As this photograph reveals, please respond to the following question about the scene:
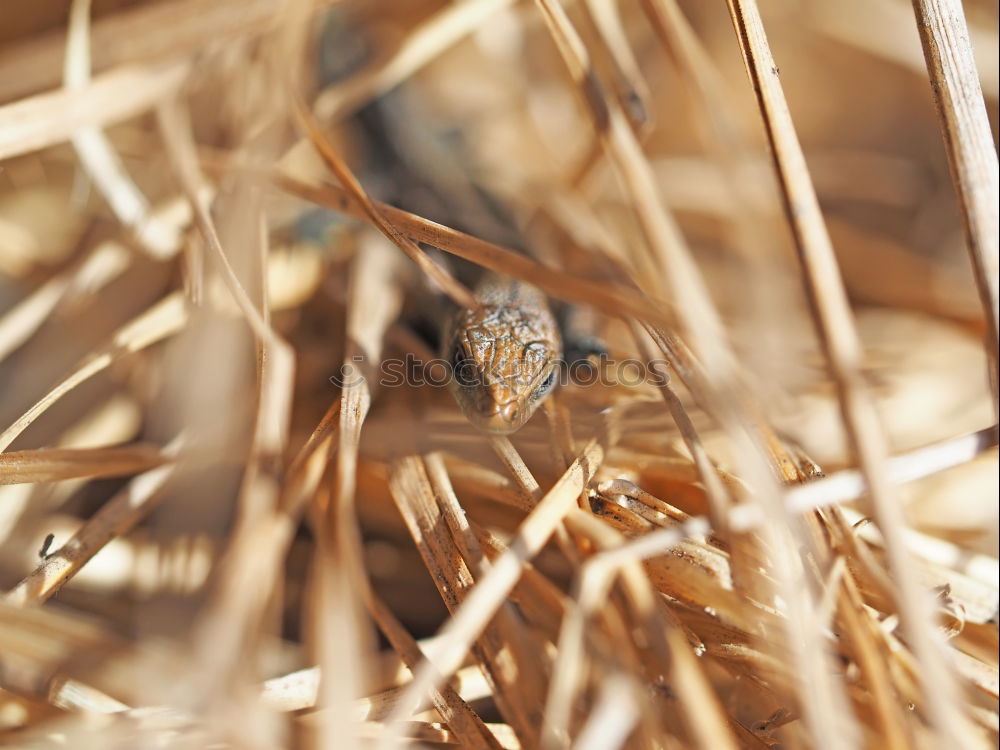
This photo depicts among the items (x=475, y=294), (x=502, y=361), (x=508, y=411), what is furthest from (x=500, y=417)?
(x=475, y=294)

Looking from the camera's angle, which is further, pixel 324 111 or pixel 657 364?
pixel 324 111

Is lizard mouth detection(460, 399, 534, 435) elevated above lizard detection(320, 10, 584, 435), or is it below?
below

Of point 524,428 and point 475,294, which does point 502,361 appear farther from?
point 475,294

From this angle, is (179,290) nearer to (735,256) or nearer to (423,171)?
(423,171)

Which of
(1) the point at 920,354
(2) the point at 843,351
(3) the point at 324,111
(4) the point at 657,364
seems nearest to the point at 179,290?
(3) the point at 324,111

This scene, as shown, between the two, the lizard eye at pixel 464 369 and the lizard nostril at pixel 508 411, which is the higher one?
the lizard eye at pixel 464 369

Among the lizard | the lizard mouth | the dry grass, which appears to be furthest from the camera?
the lizard

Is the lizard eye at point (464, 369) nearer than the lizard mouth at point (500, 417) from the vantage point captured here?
No
